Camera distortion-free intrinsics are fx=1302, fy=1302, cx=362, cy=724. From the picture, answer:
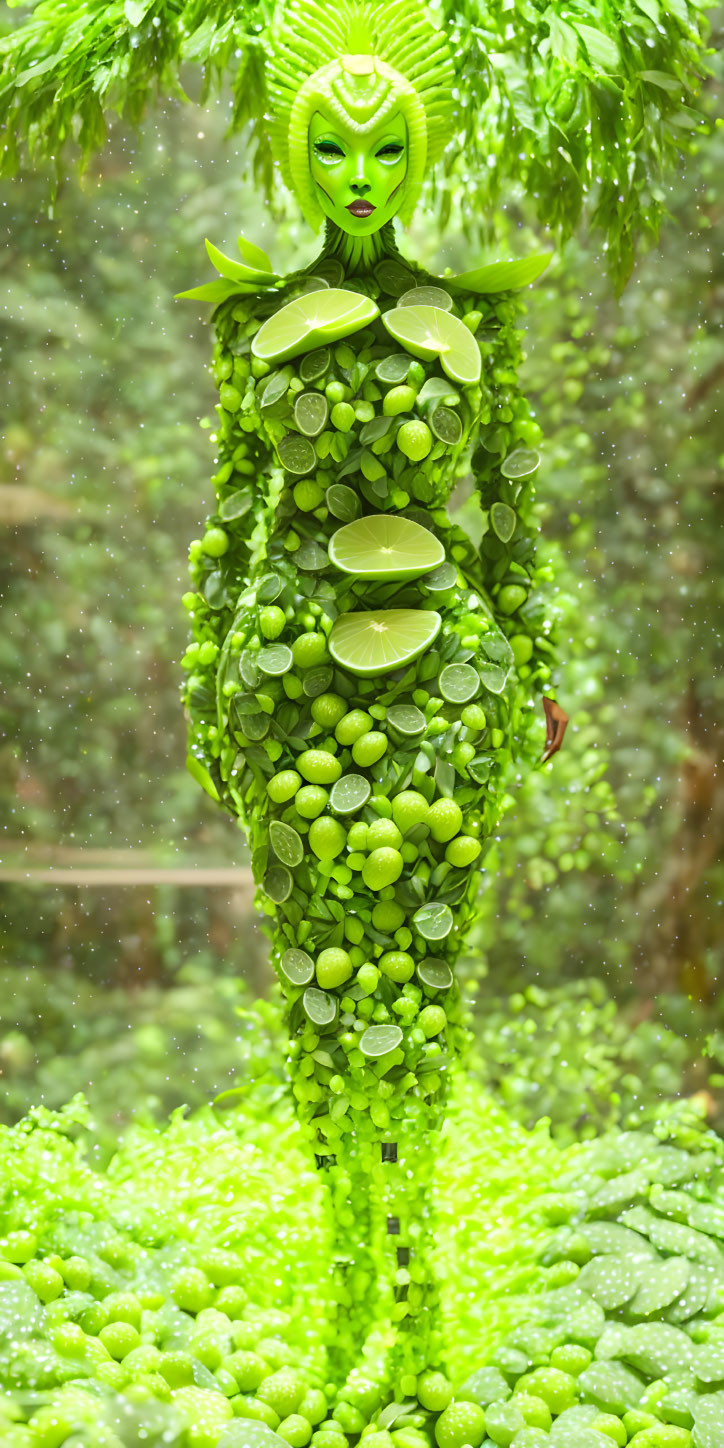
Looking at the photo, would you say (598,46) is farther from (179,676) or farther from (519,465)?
(179,676)

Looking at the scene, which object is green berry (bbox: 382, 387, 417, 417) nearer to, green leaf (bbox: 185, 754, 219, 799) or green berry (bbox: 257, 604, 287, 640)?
green berry (bbox: 257, 604, 287, 640)

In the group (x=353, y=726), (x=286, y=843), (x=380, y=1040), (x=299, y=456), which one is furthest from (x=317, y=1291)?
(x=299, y=456)

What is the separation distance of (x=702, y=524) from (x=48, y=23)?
3.25 feet

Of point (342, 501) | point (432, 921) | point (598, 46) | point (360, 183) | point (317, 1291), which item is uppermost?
point (598, 46)

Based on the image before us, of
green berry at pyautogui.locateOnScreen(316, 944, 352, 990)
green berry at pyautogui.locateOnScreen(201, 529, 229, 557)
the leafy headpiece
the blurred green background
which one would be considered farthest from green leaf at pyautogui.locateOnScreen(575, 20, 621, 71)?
green berry at pyautogui.locateOnScreen(316, 944, 352, 990)

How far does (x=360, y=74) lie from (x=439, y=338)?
0.23 m

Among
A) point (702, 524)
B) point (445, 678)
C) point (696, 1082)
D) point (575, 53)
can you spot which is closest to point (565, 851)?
point (696, 1082)

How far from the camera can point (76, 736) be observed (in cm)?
173

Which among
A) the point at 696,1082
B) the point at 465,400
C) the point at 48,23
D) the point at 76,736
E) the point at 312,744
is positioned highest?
the point at 48,23

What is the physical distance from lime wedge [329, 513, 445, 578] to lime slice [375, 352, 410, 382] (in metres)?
0.12

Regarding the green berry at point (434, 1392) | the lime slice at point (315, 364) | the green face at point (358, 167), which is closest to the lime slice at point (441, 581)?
the lime slice at point (315, 364)

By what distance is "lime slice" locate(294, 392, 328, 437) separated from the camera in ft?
3.79

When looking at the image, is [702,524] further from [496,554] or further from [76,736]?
[76,736]

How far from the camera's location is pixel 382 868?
113 cm
